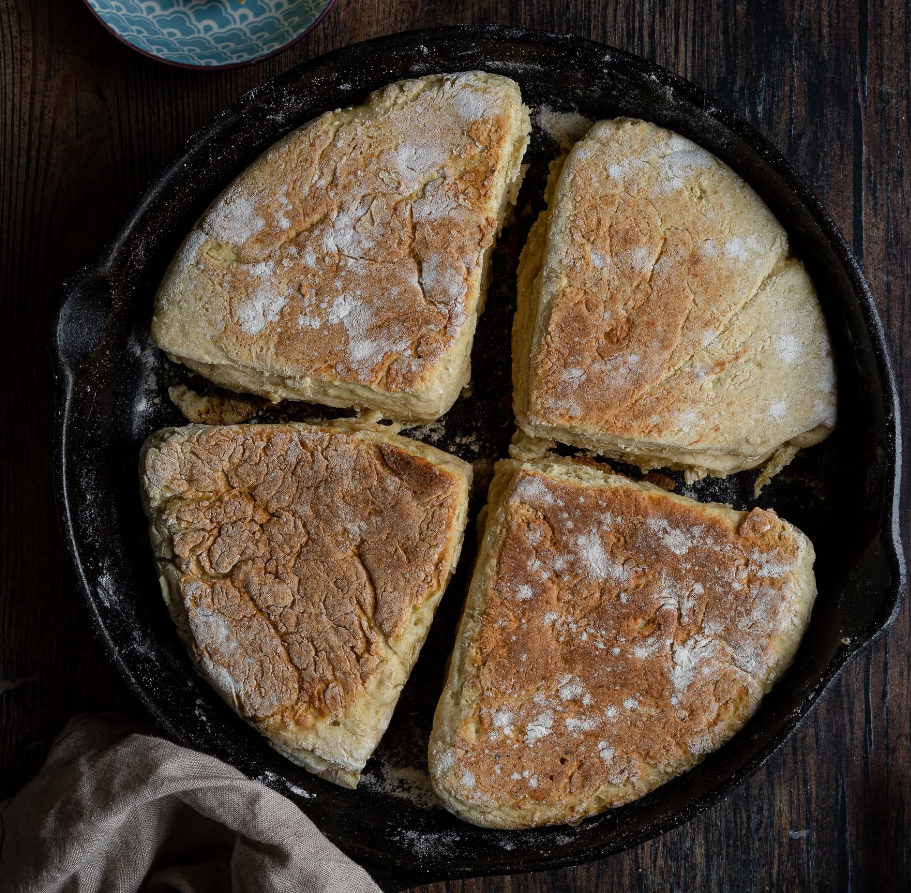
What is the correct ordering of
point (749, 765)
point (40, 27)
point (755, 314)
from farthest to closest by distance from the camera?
point (40, 27) < point (755, 314) < point (749, 765)

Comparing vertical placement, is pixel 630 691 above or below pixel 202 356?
below

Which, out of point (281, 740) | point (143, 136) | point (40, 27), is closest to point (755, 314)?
point (281, 740)

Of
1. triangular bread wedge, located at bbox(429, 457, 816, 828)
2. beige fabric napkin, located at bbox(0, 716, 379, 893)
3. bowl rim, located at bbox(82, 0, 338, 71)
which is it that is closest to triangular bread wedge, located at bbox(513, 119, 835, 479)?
triangular bread wedge, located at bbox(429, 457, 816, 828)

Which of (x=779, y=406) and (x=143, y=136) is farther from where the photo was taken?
(x=143, y=136)

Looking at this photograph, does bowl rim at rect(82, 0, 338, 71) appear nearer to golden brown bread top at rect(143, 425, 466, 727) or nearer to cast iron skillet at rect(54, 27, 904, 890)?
cast iron skillet at rect(54, 27, 904, 890)

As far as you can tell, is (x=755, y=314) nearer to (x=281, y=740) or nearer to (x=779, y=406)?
(x=779, y=406)

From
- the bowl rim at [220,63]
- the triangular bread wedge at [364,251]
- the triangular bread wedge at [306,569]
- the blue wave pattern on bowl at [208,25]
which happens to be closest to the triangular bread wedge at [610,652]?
the triangular bread wedge at [306,569]

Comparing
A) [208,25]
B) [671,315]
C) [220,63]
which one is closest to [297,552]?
[671,315]

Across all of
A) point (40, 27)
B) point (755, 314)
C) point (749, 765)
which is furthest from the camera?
point (40, 27)
